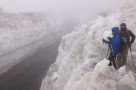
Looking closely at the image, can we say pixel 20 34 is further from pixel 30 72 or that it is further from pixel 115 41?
pixel 115 41

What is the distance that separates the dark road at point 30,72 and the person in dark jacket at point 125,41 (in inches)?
581

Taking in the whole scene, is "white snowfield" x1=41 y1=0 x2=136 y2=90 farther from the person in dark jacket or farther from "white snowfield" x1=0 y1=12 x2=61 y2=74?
"white snowfield" x1=0 y1=12 x2=61 y2=74

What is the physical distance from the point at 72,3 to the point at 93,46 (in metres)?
35.5

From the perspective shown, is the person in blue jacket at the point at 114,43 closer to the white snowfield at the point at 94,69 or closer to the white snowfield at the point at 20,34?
the white snowfield at the point at 94,69

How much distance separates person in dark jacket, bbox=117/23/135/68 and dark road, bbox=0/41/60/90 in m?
14.8

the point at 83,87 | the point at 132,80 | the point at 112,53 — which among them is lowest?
the point at 83,87

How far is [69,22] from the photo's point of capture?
44.3m

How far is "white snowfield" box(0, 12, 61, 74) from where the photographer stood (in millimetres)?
32219

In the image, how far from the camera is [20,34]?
1399 inches

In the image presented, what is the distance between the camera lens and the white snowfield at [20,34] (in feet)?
106

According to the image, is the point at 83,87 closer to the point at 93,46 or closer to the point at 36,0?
the point at 93,46

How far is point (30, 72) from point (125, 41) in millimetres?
19424

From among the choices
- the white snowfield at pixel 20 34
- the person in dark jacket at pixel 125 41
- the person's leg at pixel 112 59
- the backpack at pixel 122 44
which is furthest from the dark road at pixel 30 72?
the backpack at pixel 122 44

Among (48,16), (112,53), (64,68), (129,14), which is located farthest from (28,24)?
(112,53)
